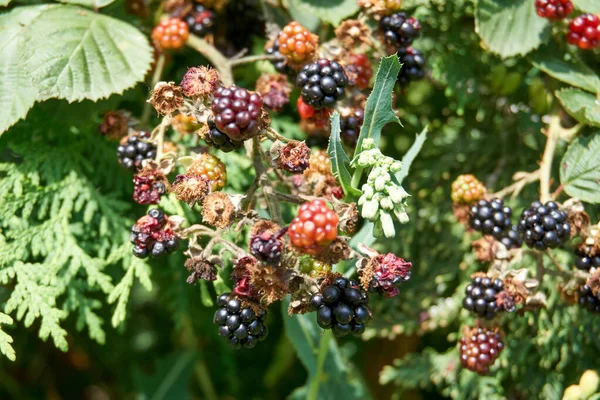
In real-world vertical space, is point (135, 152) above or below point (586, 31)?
below

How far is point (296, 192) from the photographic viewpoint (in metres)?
1.18

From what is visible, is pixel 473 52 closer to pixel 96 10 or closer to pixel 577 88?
pixel 577 88

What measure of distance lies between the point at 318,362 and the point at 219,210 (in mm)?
463

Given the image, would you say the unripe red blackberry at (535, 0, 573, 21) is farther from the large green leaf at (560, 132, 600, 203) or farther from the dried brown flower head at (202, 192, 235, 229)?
the dried brown flower head at (202, 192, 235, 229)

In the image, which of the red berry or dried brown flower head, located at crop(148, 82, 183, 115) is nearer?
the red berry

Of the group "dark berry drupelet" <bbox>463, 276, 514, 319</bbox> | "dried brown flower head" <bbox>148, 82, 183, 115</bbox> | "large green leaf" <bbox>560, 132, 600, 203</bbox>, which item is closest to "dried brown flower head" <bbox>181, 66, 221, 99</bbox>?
"dried brown flower head" <bbox>148, 82, 183, 115</bbox>

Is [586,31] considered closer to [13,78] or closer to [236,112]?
[236,112]

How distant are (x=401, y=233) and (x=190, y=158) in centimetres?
73

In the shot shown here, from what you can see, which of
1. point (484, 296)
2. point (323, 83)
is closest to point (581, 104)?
point (484, 296)

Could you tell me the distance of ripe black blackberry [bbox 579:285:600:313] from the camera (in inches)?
47.7

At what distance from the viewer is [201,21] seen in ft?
4.91

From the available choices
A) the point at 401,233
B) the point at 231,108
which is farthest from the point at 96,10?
the point at 401,233

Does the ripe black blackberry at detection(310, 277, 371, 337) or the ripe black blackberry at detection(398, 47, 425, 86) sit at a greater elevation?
the ripe black blackberry at detection(398, 47, 425, 86)

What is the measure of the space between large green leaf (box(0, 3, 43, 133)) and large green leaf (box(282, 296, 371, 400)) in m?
0.64
